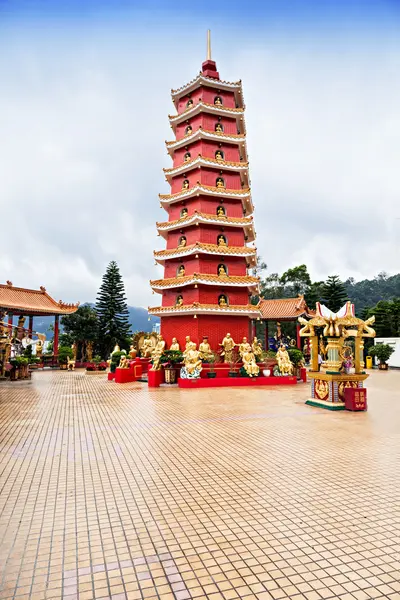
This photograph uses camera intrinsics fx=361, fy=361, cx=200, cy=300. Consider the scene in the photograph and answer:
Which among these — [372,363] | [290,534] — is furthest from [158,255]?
[372,363]

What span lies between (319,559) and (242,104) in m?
25.1

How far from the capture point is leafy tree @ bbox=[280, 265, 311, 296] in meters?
47.1

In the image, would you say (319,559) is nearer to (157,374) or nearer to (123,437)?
(123,437)

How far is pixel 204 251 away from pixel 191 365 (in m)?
6.28

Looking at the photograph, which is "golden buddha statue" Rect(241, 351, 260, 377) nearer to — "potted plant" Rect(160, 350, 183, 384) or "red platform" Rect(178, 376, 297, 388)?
"red platform" Rect(178, 376, 297, 388)

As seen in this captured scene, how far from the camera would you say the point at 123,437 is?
7.41 metres

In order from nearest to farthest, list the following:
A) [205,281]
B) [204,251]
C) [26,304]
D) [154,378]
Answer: [154,378]
[205,281]
[204,251]
[26,304]

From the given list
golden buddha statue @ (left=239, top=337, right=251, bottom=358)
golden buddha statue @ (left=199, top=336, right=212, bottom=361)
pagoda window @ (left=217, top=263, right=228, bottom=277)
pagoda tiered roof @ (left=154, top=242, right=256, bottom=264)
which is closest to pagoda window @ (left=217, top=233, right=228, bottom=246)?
pagoda tiered roof @ (left=154, top=242, right=256, bottom=264)

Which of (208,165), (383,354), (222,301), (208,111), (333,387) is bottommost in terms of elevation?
(333,387)

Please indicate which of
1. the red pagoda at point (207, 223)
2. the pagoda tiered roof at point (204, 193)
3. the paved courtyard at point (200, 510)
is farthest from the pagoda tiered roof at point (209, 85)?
the paved courtyard at point (200, 510)

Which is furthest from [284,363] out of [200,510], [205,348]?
[200,510]

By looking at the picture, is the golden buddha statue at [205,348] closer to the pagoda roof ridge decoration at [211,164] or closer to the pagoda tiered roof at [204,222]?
the pagoda tiered roof at [204,222]

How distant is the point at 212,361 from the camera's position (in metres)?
17.4

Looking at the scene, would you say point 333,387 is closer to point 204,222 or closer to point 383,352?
point 204,222
